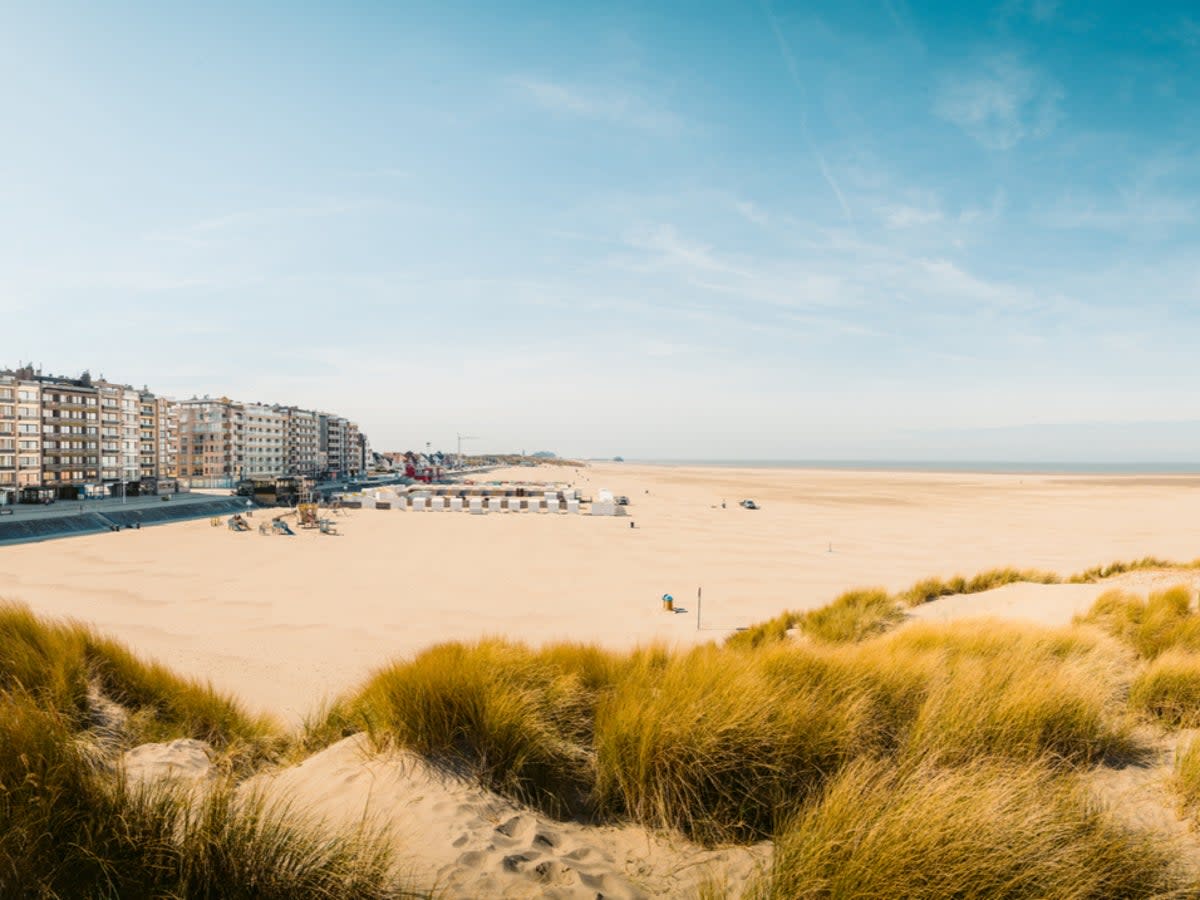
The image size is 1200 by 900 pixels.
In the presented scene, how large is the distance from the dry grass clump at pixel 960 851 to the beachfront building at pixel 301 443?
120 m

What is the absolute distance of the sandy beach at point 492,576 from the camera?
14.4 m

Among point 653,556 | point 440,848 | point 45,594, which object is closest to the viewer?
point 440,848

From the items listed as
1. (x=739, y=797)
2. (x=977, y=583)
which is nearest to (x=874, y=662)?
(x=739, y=797)

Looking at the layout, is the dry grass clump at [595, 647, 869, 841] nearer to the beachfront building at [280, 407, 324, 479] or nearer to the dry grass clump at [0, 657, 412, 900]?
the dry grass clump at [0, 657, 412, 900]

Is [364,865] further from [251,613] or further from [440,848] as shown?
[251,613]

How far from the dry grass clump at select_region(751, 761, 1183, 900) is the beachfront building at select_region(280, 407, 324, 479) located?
119711 mm

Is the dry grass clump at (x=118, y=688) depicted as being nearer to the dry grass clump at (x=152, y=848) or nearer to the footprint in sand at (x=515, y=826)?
the dry grass clump at (x=152, y=848)

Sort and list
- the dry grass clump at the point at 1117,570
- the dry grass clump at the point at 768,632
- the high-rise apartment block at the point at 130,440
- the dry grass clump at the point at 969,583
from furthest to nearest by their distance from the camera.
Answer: the high-rise apartment block at the point at 130,440 → the dry grass clump at the point at 1117,570 → the dry grass clump at the point at 969,583 → the dry grass clump at the point at 768,632

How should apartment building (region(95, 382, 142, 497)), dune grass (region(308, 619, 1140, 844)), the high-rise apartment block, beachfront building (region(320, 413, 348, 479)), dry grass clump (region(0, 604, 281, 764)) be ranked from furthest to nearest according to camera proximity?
beachfront building (region(320, 413, 348, 479))
apartment building (region(95, 382, 142, 497))
the high-rise apartment block
dry grass clump (region(0, 604, 281, 764))
dune grass (region(308, 619, 1140, 844))

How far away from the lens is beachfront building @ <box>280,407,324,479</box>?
110125mm

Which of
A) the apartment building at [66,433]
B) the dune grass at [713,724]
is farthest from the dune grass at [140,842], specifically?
the apartment building at [66,433]

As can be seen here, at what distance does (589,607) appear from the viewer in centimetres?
1861

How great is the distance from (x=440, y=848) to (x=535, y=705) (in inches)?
→ 55.1

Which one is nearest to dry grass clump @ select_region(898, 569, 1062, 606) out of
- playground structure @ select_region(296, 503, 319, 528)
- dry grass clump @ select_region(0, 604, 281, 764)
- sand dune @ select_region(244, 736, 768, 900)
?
sand dune @ select_region(244, 736, 768, 900)
